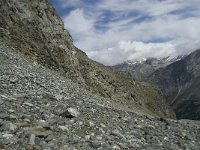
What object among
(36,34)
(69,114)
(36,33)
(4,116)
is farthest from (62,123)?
(36,33)

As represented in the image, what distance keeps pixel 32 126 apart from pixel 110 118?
5.46m

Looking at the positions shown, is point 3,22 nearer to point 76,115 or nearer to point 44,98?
point 44,98

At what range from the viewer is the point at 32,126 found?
49.7ft

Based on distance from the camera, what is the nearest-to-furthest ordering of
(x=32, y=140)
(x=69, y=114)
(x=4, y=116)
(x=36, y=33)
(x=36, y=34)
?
1. (x=32, y=140)
2. (x=4, y=116)
3. (x=69, y=114)
4. (x=36, y=34)
5. (x=36, y=33)

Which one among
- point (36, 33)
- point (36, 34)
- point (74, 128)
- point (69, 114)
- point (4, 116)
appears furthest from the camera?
point (36, 33)

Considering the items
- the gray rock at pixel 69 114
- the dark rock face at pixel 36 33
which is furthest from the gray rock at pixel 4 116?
the dark rock face at pixel 36 33

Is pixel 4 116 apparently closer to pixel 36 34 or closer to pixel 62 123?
pixel 62 123

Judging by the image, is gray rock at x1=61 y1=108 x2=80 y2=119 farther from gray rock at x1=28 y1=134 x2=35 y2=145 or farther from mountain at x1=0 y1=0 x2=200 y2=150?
gray rock at x1=28 y1=134 x2=35 y2=145

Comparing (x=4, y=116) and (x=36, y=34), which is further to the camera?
(x=36, y=34)

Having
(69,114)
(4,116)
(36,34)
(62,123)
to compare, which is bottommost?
(62,123)

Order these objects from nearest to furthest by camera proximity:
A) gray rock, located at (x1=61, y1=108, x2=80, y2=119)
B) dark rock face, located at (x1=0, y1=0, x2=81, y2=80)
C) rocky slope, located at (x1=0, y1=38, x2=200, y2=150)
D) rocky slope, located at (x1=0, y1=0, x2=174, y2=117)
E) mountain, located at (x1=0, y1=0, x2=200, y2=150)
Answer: rocky slope, located at (x1=0, y1=38, x2=200, y2=150)
mountain, located at (x1=0, y1=0, x2=200, y2=150)
gray rock, located at (x1=61, y1=108, x2=80, y2=119)
rocky slope, located at (x1=0, y1=0, x2=174, y2=117)
dark rock face, located at (x1=0, y1=0, x2=81, y2=80)

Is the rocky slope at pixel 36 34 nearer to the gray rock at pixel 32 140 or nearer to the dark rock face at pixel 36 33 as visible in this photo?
the dark rock face at pixel 36 33

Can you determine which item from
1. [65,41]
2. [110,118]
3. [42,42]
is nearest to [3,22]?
[42,42]

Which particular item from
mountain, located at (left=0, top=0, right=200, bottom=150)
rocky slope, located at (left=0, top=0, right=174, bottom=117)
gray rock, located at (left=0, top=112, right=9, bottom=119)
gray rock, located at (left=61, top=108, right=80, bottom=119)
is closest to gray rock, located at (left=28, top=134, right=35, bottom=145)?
mountain, located at (left=0, top=0, right=200, bottom=150)
